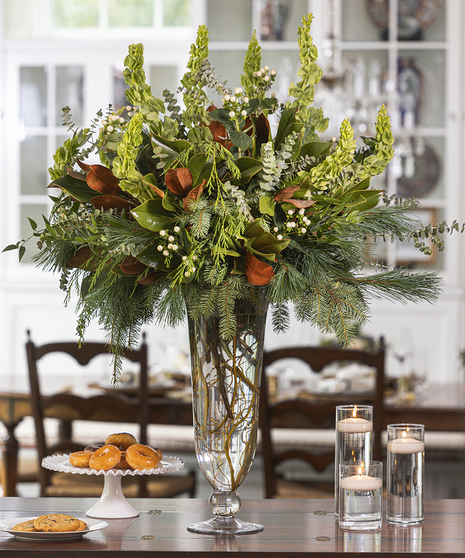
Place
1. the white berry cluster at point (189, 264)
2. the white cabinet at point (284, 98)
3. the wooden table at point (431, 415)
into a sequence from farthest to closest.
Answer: the white cabinet at point (284, 98)
the wooden table at point (431, 415)
the white berry cluster at point (189, 264)

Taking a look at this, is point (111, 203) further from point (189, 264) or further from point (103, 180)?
point (189, 264)

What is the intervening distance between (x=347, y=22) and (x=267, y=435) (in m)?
2.72

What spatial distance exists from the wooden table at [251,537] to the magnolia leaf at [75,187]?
1.53 feet

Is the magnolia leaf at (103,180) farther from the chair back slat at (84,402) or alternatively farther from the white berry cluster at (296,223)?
the chair back slat at (84,402)

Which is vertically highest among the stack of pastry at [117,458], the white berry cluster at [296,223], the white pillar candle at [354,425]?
the white berry cluster at [296,223]

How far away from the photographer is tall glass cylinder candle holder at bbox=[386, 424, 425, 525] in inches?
41.6

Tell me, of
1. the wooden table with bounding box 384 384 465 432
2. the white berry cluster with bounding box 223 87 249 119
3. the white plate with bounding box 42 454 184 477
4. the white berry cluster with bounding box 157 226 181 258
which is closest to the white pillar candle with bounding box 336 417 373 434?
the white plate with bounding box 42 454 184 477

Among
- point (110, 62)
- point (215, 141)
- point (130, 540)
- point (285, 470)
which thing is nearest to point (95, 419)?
point (130, 540)

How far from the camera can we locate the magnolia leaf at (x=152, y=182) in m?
0.94

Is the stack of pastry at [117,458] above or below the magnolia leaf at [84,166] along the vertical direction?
below

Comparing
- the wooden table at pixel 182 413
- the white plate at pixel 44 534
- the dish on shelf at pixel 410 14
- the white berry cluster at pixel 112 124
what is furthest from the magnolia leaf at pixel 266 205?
the dish on shelf at pixel 410 14

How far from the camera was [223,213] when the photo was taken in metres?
0.94

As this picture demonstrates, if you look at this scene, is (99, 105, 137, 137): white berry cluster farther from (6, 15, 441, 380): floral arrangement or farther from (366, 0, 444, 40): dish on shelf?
(366, 0, 444, 40): dish on shelf

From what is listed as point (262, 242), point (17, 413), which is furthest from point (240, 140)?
point (17, 413)
